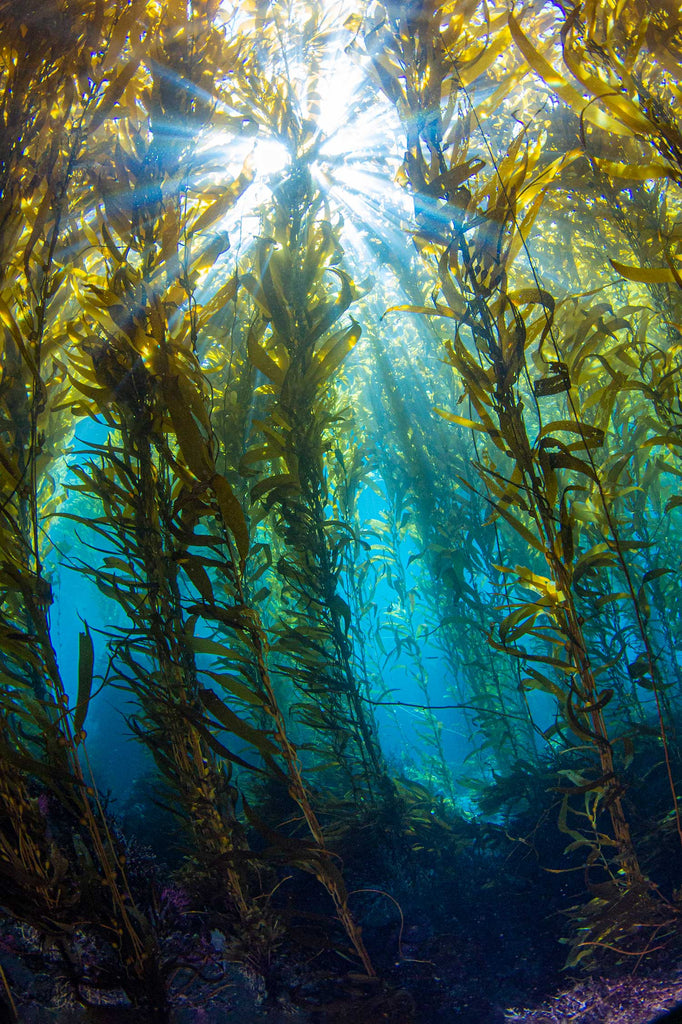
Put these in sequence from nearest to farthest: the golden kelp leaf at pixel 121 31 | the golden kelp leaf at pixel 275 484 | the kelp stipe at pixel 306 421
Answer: the golden kelp leaf at pixel 121 31 → the golden kelp leaf at pixel 275 484 → the kelp stipe at pixel 306 421

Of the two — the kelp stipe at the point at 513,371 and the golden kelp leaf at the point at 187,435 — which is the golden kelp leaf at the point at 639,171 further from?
the golden kelp leaf at the point at 187,435

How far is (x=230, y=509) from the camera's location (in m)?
1.53

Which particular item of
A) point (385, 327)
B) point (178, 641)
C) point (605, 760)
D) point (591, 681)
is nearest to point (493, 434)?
point (591, 681)

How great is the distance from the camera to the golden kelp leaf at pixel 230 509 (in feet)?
4.93

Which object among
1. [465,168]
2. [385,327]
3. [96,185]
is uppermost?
[385,327]

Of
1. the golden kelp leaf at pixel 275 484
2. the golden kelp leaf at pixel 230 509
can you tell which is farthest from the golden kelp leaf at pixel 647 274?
the golden kelp leaf at pixel 275 484

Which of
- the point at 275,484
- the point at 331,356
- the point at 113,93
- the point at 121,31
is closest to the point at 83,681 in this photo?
the point at 275,484

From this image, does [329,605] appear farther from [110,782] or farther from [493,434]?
[110,782]

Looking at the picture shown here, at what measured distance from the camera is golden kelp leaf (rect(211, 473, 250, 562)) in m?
1.50

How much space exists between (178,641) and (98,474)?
629 millimetres

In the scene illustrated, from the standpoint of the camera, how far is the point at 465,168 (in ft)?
5.56

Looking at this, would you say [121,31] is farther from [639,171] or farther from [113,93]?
[639,171]

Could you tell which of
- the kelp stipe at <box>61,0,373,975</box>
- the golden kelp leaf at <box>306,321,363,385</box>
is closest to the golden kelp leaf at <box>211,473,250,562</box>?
the kelp stipe at <box>61,0,373,975</box>

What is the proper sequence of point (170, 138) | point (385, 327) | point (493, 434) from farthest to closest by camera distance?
point (385, 327) → point (170, 138) → point (493, 434)
